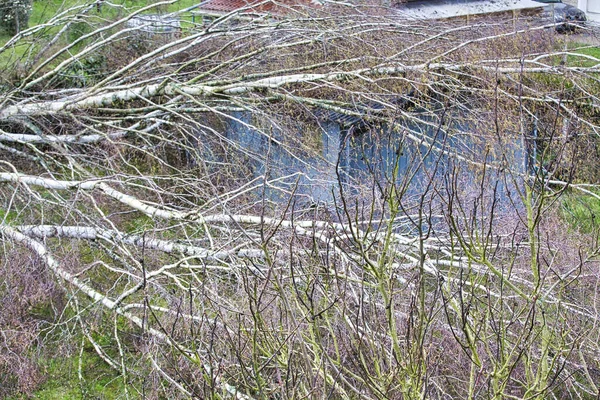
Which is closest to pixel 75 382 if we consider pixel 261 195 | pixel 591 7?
pixel 261 195

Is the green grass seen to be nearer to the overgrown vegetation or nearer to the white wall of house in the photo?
the overgrown vegetation

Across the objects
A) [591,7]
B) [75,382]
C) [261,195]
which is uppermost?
[591,7]

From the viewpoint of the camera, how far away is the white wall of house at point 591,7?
61.0 feet

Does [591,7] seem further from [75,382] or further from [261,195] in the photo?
[75,382]

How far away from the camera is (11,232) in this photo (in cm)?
800

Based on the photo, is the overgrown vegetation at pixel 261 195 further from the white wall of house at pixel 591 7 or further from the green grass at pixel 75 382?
the white wall of house at pixel 591 7

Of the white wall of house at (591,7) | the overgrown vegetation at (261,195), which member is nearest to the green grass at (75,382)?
the overgrown vegetation at (261,195)

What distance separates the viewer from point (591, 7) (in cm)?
1875

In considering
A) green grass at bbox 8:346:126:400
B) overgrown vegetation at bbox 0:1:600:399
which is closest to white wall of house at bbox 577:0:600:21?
overgrown vegetation at bbox 0:1:600:399

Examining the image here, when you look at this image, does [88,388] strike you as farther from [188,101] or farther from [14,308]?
[188,101]

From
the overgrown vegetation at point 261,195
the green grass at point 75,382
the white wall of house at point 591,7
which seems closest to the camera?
the overgrown vegetation at point 261,195

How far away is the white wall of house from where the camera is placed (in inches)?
731

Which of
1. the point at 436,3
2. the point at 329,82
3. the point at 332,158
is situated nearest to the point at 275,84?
the point at 329,82

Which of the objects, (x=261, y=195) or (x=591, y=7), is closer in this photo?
(x=261, y=195)
